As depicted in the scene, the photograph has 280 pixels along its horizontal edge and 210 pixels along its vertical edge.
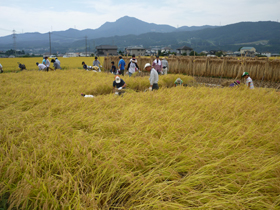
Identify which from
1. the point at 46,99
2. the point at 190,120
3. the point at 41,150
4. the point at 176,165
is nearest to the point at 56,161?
the point at 41,150

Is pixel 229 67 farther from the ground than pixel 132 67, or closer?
farther from the ground

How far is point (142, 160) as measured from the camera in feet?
7.28

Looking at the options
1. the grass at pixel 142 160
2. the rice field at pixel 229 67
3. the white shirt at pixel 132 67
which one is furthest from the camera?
the rice field at pixel 229 67

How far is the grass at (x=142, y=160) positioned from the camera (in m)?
1.59

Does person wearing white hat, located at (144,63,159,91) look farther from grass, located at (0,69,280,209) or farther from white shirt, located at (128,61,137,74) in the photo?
white shirt, located at (128,61,137,74)

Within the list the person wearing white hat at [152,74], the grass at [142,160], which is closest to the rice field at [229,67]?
the person wearing white hat at [152,74]

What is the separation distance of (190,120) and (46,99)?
3733 millimetres

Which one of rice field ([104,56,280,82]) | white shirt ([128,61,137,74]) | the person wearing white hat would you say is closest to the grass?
the person wearing white hat

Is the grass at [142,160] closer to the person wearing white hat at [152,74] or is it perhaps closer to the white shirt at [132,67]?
the person wearing white hat at [152,74]

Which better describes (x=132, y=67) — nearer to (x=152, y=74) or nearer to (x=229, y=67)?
(x=152, y=74)

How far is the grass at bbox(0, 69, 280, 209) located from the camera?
5.22ft

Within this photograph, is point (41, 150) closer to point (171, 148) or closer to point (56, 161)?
point (56, 161)

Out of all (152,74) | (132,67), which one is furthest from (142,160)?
(132,67)

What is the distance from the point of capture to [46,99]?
15.3ft
